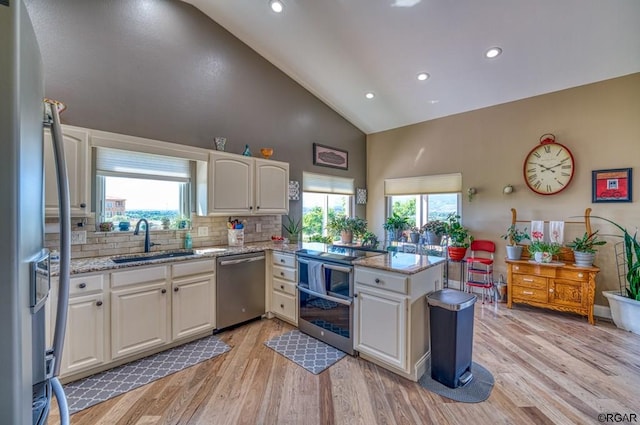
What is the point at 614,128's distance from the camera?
3543 mm

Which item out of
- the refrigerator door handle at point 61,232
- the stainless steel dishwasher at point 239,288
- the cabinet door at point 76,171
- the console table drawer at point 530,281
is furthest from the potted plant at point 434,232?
the refrigerator door handle at point 61,232

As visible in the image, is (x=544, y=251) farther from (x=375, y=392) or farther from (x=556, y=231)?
(x=375, y=392)

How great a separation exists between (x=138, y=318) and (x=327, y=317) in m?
1.73

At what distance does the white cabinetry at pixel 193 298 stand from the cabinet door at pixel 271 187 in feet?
3.56

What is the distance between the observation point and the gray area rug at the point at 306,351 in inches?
101

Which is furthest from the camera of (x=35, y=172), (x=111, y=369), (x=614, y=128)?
(x=614, y=128)

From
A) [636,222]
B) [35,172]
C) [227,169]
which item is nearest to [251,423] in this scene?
[35,172]

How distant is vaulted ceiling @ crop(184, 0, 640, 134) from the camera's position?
286cm

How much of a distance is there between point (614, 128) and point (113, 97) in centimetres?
579

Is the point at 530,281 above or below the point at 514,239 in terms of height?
below

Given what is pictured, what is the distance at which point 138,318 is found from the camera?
8.30ft

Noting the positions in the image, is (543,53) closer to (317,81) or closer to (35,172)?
(317,81)

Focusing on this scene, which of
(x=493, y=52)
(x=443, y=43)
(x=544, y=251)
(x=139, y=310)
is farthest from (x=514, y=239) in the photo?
(x=139, y=310)

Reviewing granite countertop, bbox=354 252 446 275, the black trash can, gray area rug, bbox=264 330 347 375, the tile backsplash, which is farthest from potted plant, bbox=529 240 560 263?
the tile backsplash
